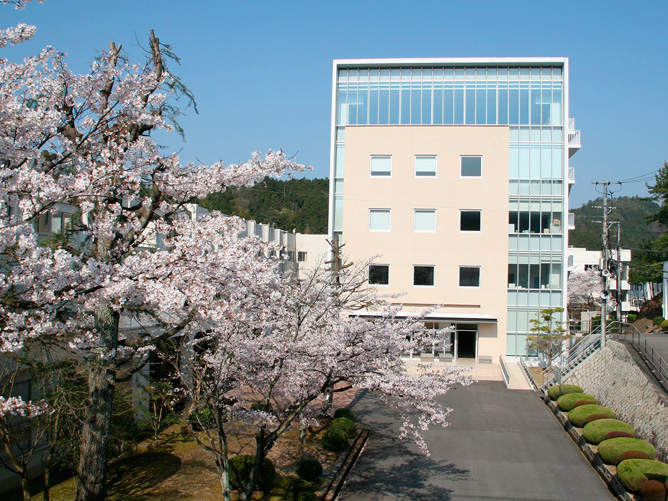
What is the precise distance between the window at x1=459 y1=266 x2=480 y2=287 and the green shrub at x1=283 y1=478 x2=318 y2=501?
22.1m

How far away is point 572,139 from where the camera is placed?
35969 millimetres

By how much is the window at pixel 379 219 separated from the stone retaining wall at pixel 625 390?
12.8 meters

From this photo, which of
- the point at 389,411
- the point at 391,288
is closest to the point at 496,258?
the point at 391,288

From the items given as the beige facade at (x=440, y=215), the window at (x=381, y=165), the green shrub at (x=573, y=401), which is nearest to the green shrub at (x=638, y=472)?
the green shrub at (x=573, y=401)

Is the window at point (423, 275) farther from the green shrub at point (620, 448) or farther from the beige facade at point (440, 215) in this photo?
the green shrub at point (620, 448)

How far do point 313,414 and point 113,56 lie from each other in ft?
28.7

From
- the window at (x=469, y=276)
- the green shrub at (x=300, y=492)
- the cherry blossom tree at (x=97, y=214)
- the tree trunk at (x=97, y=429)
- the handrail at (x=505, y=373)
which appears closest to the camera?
the cherry blossom tree at (x=97, y=214)

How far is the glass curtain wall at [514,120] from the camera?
32938 millimetres

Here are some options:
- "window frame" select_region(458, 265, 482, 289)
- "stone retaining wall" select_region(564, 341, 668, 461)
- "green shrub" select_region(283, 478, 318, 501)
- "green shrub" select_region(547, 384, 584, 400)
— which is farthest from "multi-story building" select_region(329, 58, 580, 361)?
"green shrub" select_region(283, 478, 318, 501)

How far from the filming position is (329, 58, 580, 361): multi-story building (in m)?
32.4

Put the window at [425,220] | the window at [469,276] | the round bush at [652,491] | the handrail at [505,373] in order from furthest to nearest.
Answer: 1. the window at [425,220]
2. the window at [469,276]
3. the handrail at [505,373]
4. the round bush at [652,491]

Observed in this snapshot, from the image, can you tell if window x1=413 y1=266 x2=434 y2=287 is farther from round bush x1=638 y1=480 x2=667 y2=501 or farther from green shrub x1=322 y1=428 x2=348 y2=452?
round bush x1=638 y1=480 x2=667 y2=501

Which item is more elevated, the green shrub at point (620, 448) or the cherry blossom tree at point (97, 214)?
the cherry blossom tree at point (97, 214)

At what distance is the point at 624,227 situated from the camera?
105m
